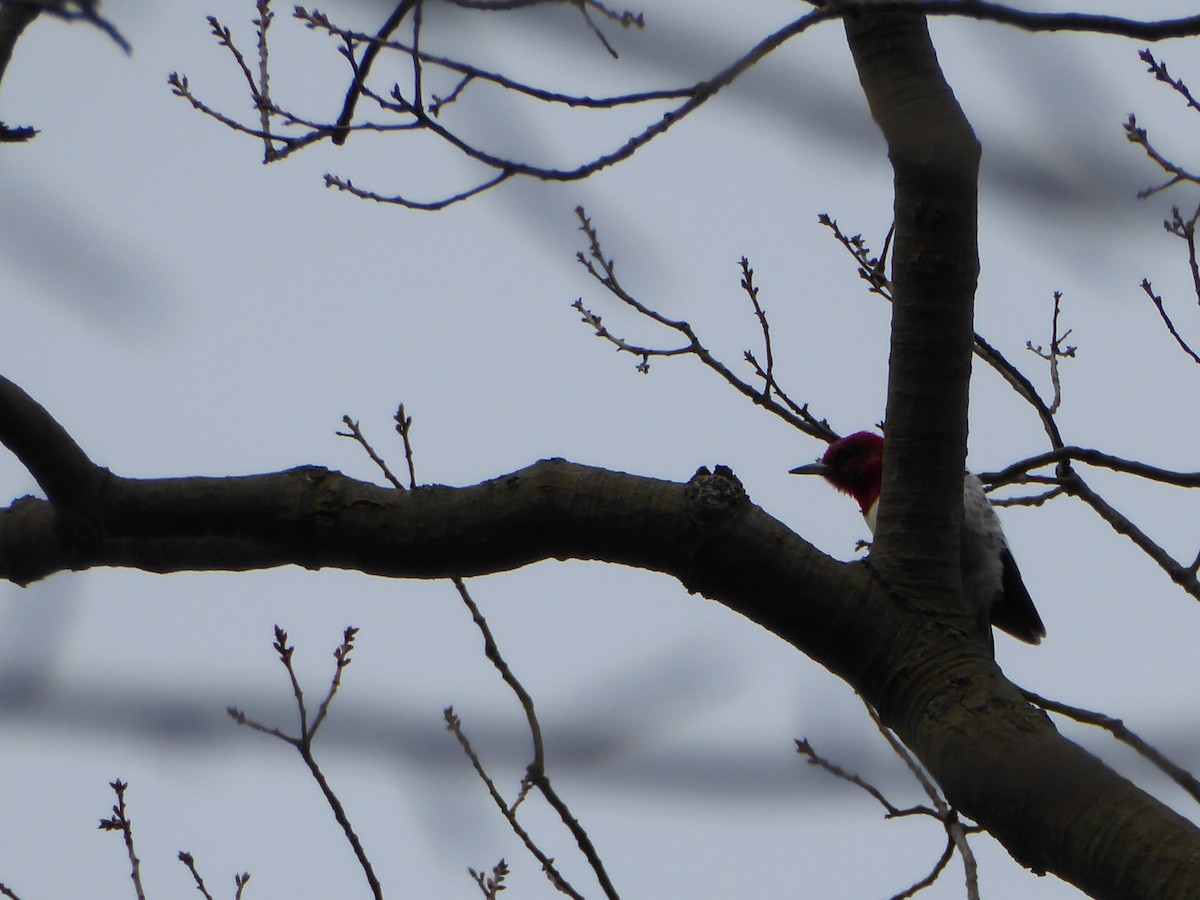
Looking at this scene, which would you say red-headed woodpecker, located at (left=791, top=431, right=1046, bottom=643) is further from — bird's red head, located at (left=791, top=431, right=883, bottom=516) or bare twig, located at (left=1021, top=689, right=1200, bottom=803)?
bare twig, located at (left=1021, top=689, right=1200, bottom=803)

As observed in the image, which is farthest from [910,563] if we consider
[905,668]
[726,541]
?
[726,541]

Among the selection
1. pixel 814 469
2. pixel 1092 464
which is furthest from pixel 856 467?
pixel 1092 464

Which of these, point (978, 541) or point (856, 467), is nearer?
point (978, 541)

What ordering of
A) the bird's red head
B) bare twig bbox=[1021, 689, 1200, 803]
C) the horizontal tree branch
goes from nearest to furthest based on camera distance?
bare twig bbox=[1021, 689, 1200, 803] < the horizontal tree branch < the bird's red head

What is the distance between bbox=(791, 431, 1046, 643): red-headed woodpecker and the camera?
4.96m

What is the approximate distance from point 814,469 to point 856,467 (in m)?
0.31

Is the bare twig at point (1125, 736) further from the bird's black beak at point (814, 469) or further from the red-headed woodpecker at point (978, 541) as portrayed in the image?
Result: the bird's black beak at point (814, 469)

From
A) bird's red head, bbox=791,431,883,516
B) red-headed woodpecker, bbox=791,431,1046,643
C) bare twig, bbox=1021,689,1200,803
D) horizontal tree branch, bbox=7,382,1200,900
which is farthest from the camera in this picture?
bird's red head, bbox=791,431,883,516

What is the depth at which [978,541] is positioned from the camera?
498cm

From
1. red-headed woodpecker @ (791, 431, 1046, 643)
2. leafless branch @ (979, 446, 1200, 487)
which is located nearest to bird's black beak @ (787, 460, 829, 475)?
red-headed woodpecker @ (791, 431, 1046, 643)

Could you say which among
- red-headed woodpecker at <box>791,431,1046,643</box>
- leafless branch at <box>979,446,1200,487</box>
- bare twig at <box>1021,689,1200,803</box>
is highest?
red-headed woodpecker at <box>791,431,1046,643</box>

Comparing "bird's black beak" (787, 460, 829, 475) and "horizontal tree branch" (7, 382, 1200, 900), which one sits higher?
"bird's black beak" (787, 460, 829, 475)

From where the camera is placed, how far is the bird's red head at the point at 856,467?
6.29 meters

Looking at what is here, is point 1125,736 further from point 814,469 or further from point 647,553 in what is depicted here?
point 814,469
